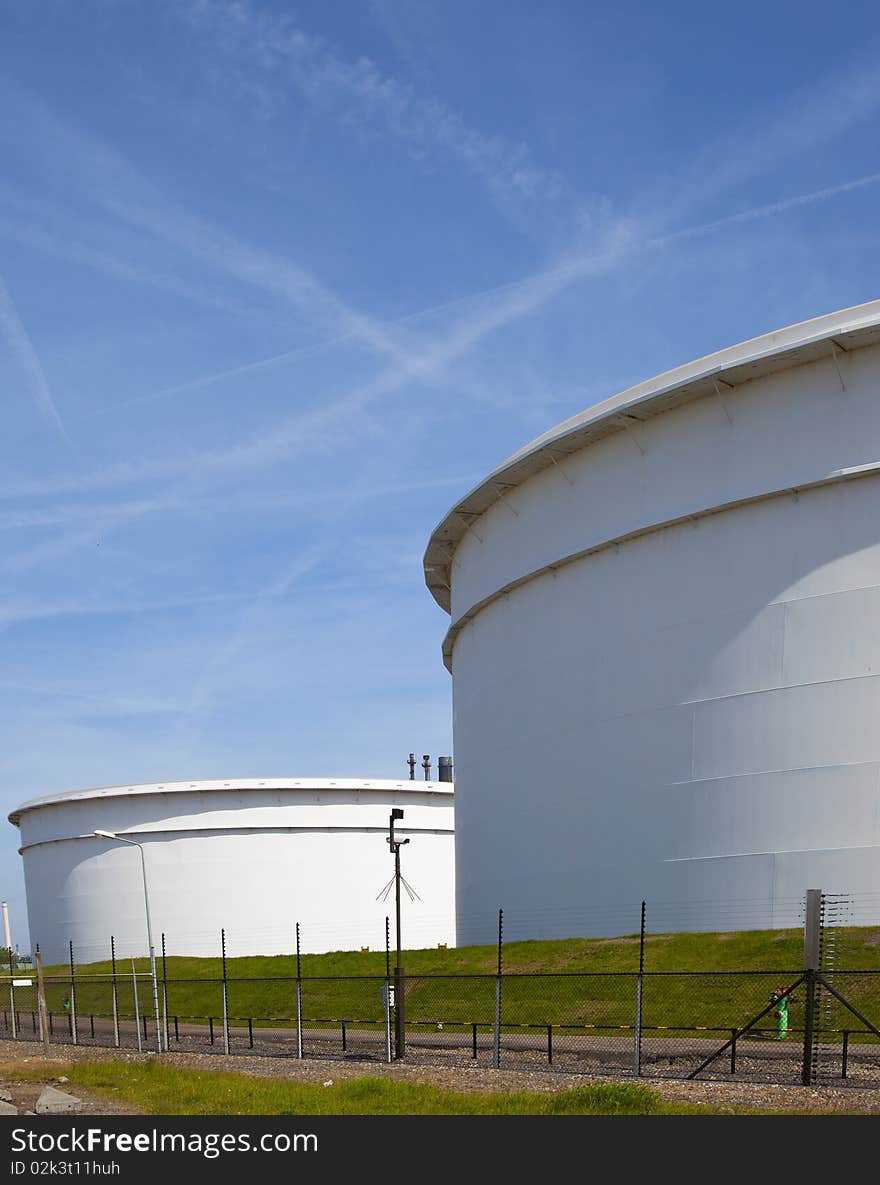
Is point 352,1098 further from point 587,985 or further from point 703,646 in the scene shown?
point 703,646

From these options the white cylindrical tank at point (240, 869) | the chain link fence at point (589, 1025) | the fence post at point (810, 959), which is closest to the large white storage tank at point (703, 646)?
the chain link fence at point (589, 1025)

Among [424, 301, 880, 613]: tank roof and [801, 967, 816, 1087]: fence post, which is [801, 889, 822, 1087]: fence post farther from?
[424, 301, 880, 613]: tank roof

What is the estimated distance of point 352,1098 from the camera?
16656 millimetres

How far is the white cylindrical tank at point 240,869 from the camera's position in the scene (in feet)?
191

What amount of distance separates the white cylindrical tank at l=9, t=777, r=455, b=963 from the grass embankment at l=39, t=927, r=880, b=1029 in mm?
22079

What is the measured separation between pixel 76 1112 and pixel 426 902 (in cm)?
4759

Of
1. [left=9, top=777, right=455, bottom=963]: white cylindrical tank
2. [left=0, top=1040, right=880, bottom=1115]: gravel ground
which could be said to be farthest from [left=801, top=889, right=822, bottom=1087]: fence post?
[left=9, top=777, right=455, bottom=963]: white cylindrical tank

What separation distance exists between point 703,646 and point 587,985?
7.27 m

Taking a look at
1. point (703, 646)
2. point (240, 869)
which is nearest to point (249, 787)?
point (240, 869)

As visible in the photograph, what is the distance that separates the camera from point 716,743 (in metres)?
27.1

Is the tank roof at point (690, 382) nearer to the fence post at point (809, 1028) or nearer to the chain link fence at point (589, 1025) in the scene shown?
the chain link fence at point (589, 1025)

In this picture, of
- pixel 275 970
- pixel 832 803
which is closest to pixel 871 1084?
pixel 832 803

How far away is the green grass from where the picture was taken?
14633 mm

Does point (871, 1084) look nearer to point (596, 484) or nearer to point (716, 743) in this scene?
point (716, 743)
